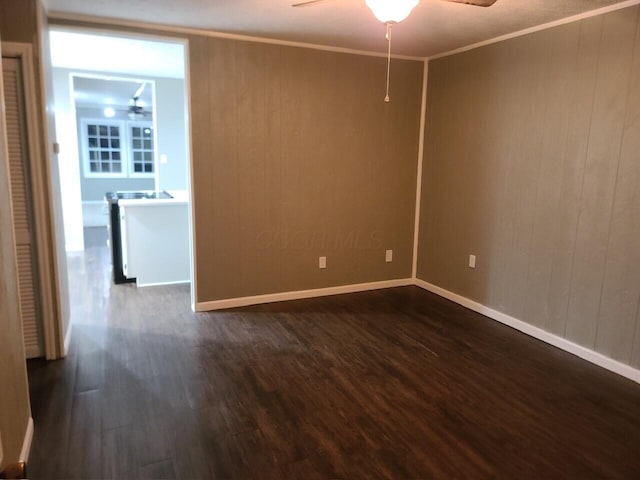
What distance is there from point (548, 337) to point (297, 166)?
256 centimetres

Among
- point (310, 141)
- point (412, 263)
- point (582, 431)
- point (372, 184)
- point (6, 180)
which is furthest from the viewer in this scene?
point (412, 263)

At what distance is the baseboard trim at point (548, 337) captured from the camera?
2987mm

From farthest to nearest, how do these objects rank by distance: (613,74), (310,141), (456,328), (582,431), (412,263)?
1. (412,263)
2. (310,141)
3. (456,328)
4. (613,74)
5. (582,431)

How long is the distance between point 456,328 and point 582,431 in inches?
55.7

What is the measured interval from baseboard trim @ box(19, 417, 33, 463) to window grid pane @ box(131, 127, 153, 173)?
9.93 m

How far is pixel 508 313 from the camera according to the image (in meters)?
3.84

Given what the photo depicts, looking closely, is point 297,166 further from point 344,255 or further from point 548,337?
point 548,337

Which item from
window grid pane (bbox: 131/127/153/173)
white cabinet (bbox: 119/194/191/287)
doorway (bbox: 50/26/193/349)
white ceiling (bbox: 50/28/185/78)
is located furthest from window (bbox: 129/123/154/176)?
white cabinet (bbox: 119/194/191/287)

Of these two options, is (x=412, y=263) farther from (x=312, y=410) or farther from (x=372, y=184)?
(x=312, y=410)

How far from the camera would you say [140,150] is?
37.1 feet

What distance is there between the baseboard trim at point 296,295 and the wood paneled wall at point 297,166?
56 mm

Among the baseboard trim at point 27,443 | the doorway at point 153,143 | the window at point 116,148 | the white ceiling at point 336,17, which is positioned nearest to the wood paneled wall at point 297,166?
the doorway at point 153,143

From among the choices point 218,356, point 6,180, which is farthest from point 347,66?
point 6,180

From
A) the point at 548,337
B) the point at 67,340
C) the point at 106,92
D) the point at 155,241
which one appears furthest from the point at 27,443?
the point at 106,92
